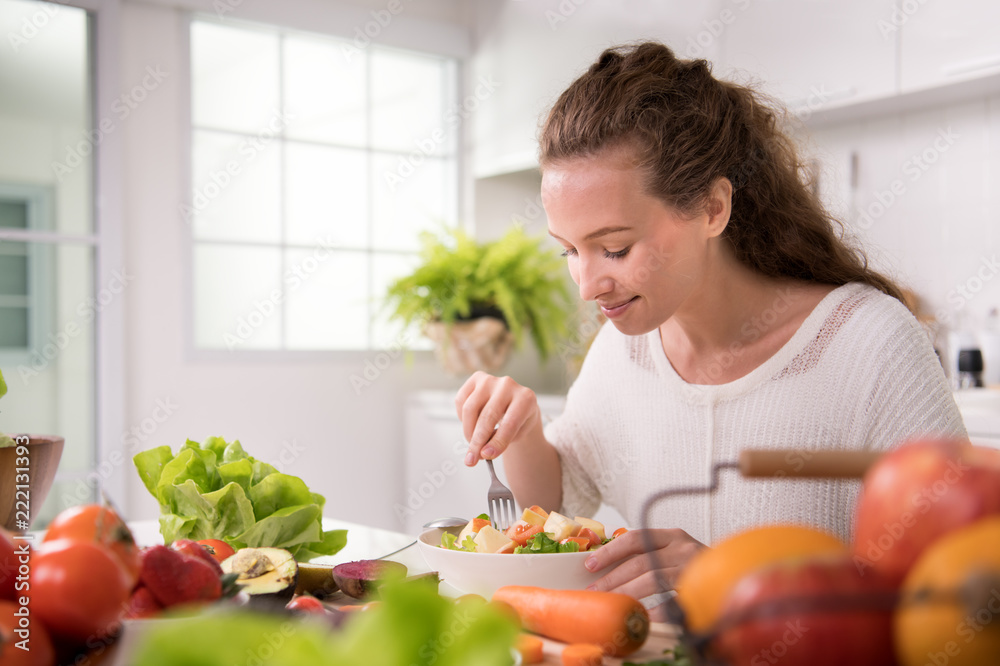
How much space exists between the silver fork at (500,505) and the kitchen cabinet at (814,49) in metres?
1.95

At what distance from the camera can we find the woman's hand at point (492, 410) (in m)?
1.15

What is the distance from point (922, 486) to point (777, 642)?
0.32 feet

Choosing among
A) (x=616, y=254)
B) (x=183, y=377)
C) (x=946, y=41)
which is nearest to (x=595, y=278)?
(x=616, y=254)

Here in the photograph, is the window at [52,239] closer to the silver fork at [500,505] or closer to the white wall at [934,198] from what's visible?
the silver fork at [500,505]

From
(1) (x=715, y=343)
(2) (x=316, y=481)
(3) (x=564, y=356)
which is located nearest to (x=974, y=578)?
(1) (x=715, y=343)

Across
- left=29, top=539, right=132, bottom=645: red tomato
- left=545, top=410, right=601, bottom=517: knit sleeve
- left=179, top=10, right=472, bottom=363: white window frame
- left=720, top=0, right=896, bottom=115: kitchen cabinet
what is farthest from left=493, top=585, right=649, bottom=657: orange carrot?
left=179, top=10, right=472, bottom=363: white window frame

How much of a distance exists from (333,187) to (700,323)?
2505 millimetres

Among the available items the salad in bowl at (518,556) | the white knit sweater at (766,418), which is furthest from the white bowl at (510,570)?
the white knit sweater at (766,418)

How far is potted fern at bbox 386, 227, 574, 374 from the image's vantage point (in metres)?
3.29

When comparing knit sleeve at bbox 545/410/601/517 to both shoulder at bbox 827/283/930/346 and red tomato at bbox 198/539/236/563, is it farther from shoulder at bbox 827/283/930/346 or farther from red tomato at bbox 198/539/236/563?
red tomato at bbox 198/539/236/563

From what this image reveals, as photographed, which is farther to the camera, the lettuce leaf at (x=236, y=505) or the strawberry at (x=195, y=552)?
the lettuce leaf at (x=236, y=505)

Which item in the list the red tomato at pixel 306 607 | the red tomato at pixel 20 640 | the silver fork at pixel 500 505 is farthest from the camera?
the silver fork at pixel 500 505

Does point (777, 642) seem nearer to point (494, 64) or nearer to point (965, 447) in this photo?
point (965, 447)

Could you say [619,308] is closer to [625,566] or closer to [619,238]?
[619,238]
